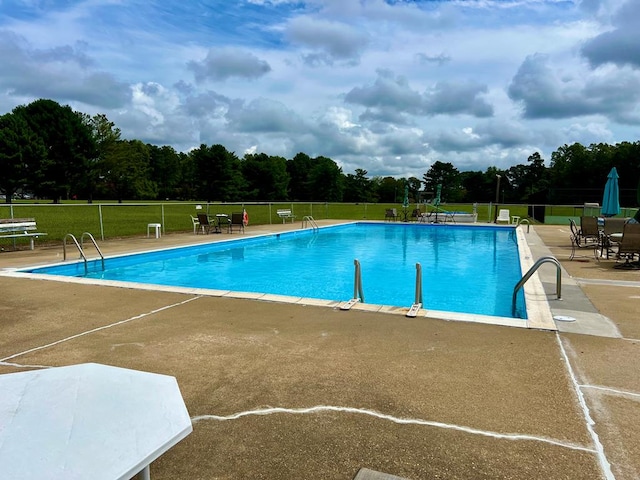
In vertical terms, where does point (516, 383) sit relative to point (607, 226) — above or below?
below

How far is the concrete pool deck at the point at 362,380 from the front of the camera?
249 cm

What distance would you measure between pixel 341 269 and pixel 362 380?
840 cm

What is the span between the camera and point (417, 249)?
16219mm

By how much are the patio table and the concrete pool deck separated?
751 mm

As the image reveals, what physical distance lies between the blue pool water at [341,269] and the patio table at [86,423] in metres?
→ 6.56

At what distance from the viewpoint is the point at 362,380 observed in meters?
3.55

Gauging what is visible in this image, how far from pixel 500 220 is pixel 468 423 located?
82.1 ft

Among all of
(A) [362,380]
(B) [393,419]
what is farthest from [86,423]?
(A) [362,380]

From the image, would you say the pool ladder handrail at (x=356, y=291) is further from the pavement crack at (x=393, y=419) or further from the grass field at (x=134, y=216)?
the grass field at (x=134, y=216)

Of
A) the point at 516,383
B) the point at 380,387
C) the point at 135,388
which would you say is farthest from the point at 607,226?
the point at 135,388

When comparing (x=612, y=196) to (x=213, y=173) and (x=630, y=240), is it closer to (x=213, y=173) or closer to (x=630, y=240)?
(x=630, y=240)

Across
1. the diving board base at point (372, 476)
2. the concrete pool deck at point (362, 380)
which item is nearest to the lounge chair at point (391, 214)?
the concrete pool deck at point (362, 380)

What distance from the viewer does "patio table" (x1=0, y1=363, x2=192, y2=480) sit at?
1.43 meters

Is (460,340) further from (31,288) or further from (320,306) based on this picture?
(31,288)
